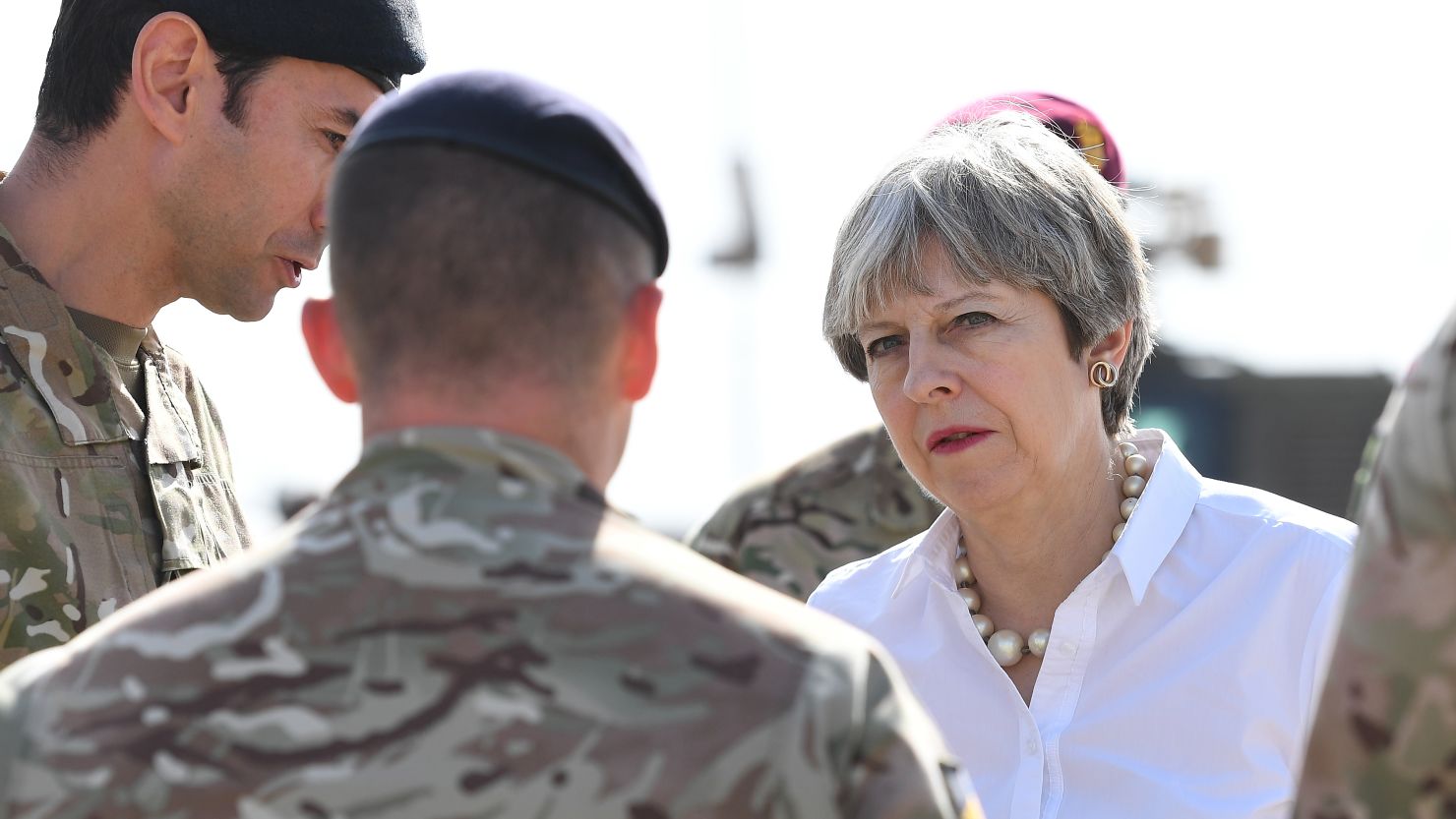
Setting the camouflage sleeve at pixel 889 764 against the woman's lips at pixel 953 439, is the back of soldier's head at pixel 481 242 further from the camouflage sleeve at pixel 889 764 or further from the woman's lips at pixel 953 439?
the woman's lips at pixel 953 439

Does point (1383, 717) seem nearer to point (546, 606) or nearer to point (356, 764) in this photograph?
point (546, 606)

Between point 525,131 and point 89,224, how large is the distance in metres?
1.78

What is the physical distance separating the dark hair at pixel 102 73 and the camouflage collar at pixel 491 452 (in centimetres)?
181

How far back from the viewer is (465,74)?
5.97ft

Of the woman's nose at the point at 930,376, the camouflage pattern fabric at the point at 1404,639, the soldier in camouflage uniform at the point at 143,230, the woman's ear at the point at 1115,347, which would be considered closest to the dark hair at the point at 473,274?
the camouflage pattern fabric at the point at 1404,639

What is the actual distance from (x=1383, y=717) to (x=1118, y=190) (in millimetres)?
2019

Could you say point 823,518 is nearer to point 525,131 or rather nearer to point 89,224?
point 89,224

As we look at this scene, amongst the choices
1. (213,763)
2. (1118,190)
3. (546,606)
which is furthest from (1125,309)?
(213,763)

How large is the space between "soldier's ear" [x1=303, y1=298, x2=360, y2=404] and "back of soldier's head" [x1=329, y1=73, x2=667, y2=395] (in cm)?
5

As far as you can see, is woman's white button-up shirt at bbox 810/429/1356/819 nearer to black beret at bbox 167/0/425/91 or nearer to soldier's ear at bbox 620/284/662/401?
soldier's ear at bbox 620/284/662/401

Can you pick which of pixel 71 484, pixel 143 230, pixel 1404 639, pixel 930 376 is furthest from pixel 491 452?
pixel 143 230

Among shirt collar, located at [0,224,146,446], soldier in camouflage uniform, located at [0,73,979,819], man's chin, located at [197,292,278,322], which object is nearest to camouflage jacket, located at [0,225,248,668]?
shirt collar, located at [0,224,146,446]

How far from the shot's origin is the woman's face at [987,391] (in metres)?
3.10

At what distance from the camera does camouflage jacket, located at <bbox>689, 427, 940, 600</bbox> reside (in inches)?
176
